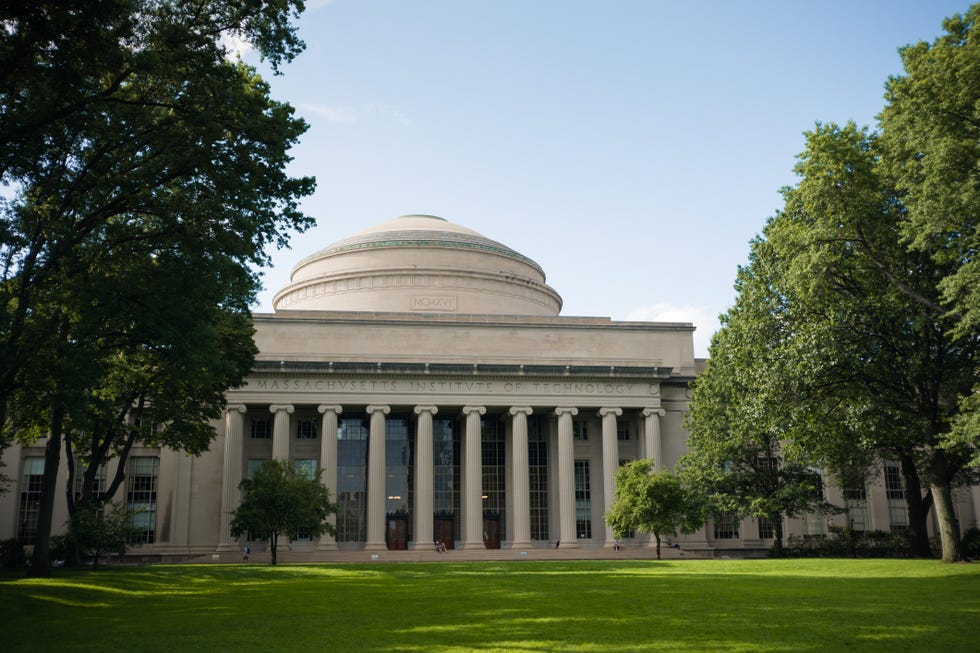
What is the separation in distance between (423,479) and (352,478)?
552 centimetres

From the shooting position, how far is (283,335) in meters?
58.9

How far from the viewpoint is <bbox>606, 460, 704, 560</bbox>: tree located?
45906mm

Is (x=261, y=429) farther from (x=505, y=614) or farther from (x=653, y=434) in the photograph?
(x=505, y=614)

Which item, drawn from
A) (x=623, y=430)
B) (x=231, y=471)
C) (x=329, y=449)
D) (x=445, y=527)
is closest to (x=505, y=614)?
(x=329, y=449)

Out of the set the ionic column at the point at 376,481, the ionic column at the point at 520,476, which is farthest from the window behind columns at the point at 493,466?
the ionic column at the point at 376,481

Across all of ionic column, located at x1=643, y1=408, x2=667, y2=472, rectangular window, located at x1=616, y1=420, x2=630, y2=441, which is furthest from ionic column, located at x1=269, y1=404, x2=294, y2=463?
ionic column, located at x1=643, y1=408, x2=667, y2=472

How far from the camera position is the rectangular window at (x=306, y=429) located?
2290 inches

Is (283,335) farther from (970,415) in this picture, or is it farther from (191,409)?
(970,415)

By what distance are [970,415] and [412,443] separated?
3741 centimetres

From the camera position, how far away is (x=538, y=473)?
197 feet

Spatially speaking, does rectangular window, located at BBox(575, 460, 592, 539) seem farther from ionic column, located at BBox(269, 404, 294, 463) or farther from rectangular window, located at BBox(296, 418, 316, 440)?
ionic column, located at BBox(269, 404, 294, 463)

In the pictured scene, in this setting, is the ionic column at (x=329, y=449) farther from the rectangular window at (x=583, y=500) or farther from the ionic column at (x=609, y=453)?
the ionic column at (x=609, y=453)

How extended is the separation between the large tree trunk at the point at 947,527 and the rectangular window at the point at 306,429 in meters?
38.0

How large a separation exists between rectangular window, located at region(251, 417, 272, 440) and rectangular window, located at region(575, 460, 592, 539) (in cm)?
2091
